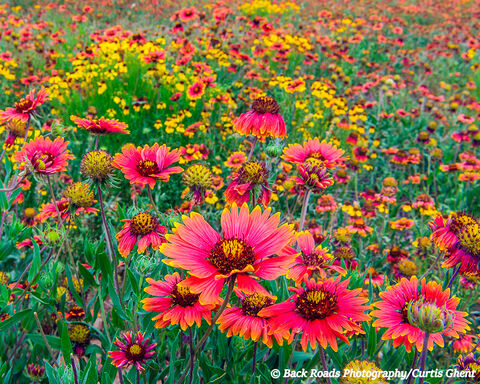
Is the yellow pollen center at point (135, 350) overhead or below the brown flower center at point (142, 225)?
below

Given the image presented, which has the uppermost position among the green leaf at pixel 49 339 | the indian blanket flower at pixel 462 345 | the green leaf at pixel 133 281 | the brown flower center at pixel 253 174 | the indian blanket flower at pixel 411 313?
the brown flower center at pixel 253 174

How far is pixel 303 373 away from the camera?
1.18 meters

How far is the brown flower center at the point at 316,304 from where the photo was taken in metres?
0.94

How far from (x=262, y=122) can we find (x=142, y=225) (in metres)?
0.68

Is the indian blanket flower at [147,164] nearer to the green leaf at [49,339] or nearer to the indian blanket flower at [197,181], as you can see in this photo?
the indian blanket flower at [197,181]

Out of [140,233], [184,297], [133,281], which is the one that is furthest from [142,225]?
[184,297]

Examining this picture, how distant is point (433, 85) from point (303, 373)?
6.37m

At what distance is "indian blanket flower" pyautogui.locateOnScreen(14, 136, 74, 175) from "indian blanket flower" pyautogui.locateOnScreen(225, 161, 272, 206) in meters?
0.61

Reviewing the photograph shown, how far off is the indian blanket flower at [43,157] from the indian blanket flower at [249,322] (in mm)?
760

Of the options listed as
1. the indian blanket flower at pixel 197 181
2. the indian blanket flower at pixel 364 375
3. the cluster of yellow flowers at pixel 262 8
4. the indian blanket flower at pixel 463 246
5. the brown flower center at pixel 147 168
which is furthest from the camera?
the cluster of yellow flowers at pixel 262 8

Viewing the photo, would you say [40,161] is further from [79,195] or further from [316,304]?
[316,304]

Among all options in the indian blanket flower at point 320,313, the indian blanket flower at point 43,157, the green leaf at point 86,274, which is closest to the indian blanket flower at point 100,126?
the indian blanket flower at point 43,157

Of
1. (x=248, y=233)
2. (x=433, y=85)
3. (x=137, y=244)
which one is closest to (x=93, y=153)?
(x=137, y=244)

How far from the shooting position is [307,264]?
1.22 m
